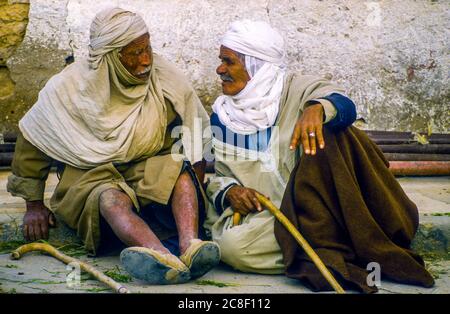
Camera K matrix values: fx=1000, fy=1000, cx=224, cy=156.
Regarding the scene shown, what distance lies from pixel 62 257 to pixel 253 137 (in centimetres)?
144

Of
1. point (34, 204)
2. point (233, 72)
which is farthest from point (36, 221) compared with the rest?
point (233, 72)

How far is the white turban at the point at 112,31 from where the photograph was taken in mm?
6348

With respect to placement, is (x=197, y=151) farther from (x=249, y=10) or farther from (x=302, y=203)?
(x=249, y=10)

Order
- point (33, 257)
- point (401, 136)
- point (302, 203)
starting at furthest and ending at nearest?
point (401, 136) → point (33, 257) → point (302, 203)

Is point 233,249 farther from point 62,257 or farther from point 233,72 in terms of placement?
point 233,72

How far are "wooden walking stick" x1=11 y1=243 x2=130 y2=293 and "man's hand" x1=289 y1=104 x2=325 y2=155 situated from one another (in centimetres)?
129

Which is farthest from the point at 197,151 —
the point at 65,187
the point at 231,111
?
the point at 65,187

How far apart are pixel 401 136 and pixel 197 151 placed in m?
2.51

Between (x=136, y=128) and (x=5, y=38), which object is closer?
(x=136, y=128)

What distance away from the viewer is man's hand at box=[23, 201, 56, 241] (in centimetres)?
657

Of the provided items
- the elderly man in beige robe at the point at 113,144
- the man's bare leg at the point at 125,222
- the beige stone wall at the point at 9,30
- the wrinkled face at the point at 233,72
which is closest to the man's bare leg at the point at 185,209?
the elderly man in beige robe at the point at 113,144

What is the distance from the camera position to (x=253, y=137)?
→ 6.50 meters

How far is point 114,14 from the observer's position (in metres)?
6.42

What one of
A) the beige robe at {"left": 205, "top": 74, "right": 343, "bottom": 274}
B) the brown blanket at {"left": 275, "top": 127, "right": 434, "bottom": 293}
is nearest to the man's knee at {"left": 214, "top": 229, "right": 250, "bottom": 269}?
the beige robe at {"left": 205, "top": 74, "right": 343, "bottom": 274}
